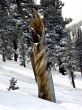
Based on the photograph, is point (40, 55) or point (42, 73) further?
point (42, 73)

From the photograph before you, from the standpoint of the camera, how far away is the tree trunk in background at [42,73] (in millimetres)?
12406

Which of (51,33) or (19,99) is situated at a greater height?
(51,33)

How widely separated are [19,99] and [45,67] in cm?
303

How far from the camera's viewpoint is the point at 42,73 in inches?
492

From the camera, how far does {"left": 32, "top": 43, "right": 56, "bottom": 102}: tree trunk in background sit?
12.4 metres

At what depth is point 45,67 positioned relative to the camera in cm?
1251

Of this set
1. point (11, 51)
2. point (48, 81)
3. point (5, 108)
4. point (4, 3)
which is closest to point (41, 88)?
point (48, 81)

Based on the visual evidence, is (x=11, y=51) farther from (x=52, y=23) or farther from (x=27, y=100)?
(x=27, y=100)

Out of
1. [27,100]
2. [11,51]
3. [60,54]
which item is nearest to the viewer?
[27,100]

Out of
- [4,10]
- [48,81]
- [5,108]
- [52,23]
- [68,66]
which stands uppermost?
[52,23]

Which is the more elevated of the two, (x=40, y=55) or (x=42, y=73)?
(x=40, y=55)

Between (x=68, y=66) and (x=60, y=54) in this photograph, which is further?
(x=60, y=54)

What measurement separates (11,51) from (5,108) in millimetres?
48444

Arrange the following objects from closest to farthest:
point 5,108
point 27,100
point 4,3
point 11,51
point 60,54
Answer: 1. point 5,108
2. point 27,100
3. point 4,3
4. point 60,54
5. point 11,51
